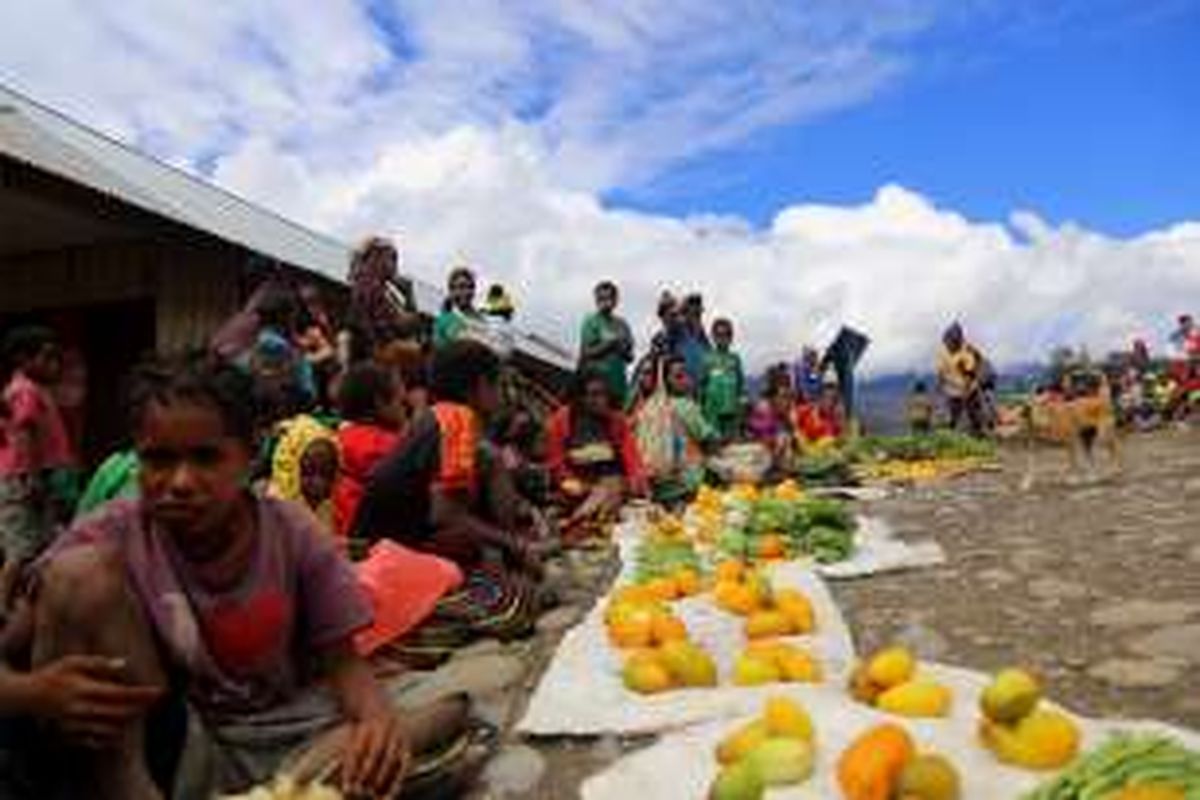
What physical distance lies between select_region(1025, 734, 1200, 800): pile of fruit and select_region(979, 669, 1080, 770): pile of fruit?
650 millimetres

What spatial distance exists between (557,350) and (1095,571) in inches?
694

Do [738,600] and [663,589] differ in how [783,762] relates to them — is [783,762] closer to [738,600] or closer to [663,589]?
[738,600]

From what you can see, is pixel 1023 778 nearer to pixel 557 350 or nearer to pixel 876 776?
pixel 876 776

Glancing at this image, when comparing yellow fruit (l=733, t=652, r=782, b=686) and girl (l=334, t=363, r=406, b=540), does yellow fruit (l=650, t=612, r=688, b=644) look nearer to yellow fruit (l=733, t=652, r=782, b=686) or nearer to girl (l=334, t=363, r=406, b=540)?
yellow fruit (l=733, t=652, r=782, b=686)

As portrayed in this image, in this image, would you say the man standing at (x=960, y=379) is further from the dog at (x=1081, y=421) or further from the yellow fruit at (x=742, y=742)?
the yellow fruit at (x=742, y=742)

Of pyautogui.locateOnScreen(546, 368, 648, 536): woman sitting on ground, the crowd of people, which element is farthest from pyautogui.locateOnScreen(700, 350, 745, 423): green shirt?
pyautogui.locateOnScreen(546, 368, 648, 536): woman sitting on ground

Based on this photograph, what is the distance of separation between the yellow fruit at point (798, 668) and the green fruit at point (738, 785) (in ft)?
3.87

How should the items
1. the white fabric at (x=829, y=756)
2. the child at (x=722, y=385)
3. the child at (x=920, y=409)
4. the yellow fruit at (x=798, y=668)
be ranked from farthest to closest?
the child at (x=920, y=409) → the child at (x=722, y=385) → the yellow fruit at (x=798, y=668) → the white fabric at (x=829, y=756)

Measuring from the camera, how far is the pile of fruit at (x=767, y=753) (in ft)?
11.5

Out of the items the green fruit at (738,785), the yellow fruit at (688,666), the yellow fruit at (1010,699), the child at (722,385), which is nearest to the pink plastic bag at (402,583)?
the yellow fruit at (688,666)

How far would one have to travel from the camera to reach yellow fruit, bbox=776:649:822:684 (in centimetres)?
479

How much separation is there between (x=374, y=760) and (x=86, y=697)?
725 mm

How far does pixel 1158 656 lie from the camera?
503cm

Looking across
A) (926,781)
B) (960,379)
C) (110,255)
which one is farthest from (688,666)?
(960,379)
